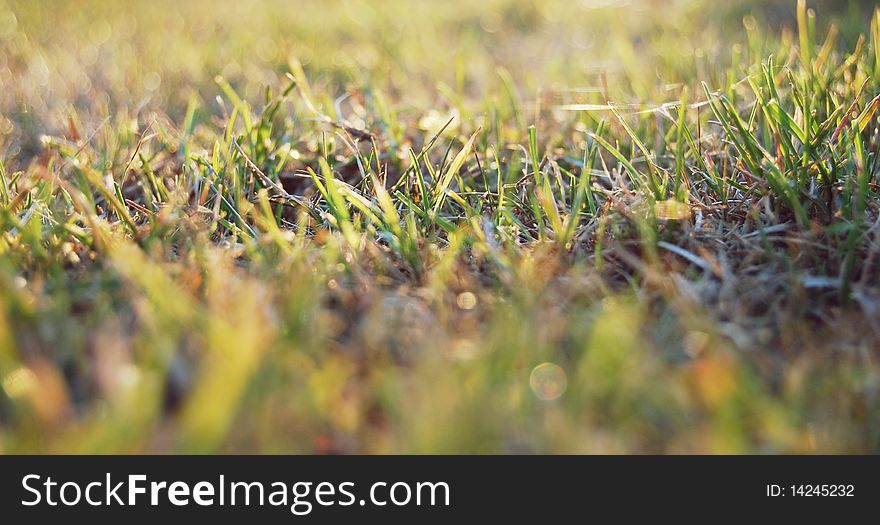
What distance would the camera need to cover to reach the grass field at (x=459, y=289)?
75 cm

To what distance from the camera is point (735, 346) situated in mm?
888

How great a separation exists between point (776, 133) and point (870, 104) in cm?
18

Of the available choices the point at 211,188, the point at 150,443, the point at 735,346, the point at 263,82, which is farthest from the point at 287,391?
the point at 263,82

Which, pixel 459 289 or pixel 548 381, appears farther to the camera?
pixel 459 289

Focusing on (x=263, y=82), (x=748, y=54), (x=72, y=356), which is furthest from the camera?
(x=263, y=82)

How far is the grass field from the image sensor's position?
2.46 feet

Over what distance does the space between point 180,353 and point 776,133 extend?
100 centimetres

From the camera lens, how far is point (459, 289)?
104 cm

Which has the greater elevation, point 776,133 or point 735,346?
point 776,133

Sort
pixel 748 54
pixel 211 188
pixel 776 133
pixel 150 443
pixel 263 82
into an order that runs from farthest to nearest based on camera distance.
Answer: pixel 263 82, pixel 748 54, pixel 211 188, pixel 776 133, pixel 150 443

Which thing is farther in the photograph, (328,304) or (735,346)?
(328,304)
